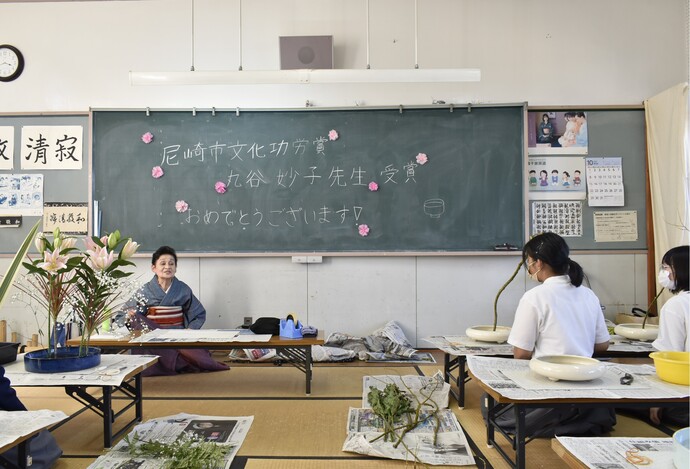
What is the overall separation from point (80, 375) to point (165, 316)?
1745 millimetres

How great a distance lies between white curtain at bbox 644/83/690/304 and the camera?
4.33 metres

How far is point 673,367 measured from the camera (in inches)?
76.7

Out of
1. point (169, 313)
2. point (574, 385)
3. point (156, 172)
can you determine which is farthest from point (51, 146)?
point (574, 385)

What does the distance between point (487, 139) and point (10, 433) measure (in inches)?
164

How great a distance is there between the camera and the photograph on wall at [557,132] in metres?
4.75

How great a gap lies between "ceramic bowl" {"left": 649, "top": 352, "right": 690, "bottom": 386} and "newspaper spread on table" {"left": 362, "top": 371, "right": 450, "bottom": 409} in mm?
1224

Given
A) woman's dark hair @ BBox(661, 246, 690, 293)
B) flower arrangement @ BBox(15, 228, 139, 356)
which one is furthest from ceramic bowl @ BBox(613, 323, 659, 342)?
flower arrangement @ BBox(15, 228, 139, 356)

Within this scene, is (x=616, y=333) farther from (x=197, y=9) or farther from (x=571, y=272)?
(x=197, y=9)

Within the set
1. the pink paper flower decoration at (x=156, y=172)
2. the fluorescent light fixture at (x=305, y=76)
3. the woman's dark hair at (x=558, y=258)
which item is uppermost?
the fluorescent light fixture at (x=305, y=76)

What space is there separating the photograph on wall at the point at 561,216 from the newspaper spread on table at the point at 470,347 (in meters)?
2.00

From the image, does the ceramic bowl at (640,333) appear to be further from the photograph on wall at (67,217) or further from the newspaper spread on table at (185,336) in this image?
the photograph on wall at (67,217)

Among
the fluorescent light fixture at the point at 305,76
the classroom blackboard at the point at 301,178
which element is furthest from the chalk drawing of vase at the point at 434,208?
the fluorescent light fixture at the point at 305,76

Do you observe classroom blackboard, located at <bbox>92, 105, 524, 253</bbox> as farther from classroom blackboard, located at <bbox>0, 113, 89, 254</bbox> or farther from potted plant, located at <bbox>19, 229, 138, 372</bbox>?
potted plant, located at <bbox>19, 229, 138, 372</bbox>

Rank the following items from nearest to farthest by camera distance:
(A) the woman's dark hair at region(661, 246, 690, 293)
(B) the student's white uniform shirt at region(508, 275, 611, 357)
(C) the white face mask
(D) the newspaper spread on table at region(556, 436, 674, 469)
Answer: (D) the newspaper spread on table at region(556, 436, 674, 469) < (B) the student's white uniform shirt at region(508, 275, 611, 357) < (A) the woman's dark hair at region(661, 246, 690, 293) < (C) the white face mask
